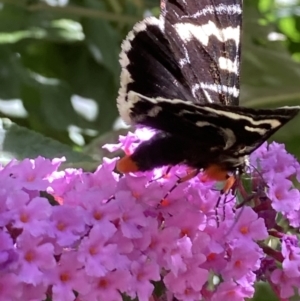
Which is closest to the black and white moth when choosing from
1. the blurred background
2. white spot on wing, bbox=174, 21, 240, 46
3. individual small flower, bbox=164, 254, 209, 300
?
white spot on wing, bbox=174, 21, 240, 46

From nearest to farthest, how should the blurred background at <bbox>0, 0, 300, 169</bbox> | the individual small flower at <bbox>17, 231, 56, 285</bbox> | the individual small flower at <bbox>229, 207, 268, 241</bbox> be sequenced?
the individual small flower at <bbox>17, 231, 56, 285</bbox>, the individual small flower at <bbox>229, 207, 268, 241</bbox>, the blurred background at <bbox>0, 0, 300, 169</bbox>

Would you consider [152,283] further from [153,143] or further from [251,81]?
[251,81]

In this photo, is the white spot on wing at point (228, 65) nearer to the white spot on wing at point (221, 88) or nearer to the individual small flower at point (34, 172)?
the white spot on wing at point (221, 88)

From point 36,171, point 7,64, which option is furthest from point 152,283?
point 7,64

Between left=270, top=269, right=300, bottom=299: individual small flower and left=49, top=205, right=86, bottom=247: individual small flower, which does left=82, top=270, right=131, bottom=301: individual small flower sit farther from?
left=270, top=269, right=300, bottom=299: individual small flower

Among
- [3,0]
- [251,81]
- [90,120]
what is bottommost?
[90,120]

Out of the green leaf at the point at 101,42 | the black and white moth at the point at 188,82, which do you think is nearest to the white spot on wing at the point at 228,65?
the black and white moth at the point at 188,82

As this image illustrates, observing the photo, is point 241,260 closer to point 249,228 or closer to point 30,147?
point 249,228

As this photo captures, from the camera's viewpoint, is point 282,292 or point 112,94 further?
point 112,94
